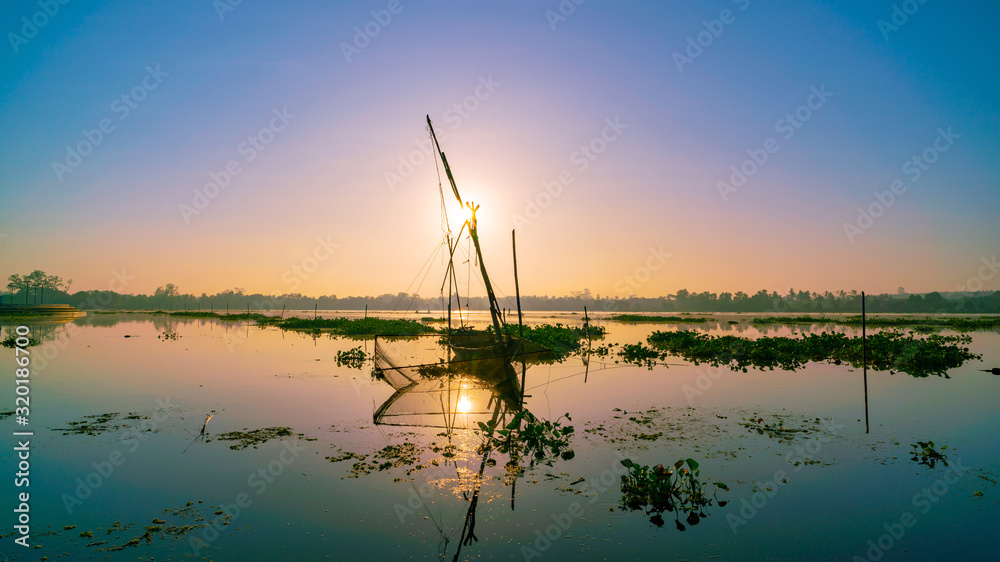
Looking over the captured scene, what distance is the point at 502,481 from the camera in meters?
8.51

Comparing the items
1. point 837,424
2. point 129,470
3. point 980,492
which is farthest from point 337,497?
point 837,424

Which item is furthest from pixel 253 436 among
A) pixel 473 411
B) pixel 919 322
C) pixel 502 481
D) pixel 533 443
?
pixel 919 322

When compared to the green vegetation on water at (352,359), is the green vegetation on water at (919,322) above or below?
above

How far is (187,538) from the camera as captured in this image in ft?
20.7

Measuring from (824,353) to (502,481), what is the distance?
87.8 ft

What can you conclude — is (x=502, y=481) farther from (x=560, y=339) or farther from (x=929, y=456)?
(x=560, y=339)

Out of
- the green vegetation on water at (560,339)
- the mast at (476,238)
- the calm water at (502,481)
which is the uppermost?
the mast at (476,238)

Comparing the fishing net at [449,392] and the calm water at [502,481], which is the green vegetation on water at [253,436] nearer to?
the calm water at [502,481]

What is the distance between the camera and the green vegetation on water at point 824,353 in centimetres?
2328

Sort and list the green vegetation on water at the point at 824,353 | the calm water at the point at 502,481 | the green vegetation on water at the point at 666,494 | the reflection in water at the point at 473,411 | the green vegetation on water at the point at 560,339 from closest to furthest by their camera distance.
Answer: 1. the calm water at the point at 502,481
2. the green vegetation on water at the point at 666,494
3. the reflection in water at the point at 473,411
4. the green vegetation on water at the point at 824,353
5. the green vegetation on water at the point at 560,339

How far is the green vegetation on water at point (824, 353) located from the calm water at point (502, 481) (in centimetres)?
742

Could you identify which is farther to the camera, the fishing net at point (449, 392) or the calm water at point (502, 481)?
the fishing net at point (449, 392)

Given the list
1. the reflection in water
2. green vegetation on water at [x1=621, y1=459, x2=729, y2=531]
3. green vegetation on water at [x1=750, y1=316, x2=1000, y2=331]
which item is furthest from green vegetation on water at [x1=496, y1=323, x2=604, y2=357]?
green vegetation on water at [x1=750, y1=316, x2=1000, y2=331]

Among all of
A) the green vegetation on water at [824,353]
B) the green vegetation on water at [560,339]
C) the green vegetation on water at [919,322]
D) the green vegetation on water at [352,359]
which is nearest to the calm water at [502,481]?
the green vegetation on water at [352,359]
